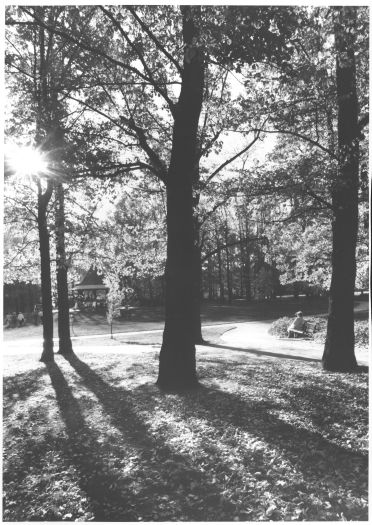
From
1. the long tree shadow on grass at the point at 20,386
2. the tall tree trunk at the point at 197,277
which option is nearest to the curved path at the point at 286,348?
the tall tree trunk at the point at 197,277

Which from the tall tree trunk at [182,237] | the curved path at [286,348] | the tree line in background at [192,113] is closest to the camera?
the tree line in background at [192,113]

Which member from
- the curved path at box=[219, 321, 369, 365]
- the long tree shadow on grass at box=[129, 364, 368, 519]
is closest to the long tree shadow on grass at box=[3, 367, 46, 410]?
the long tree shadow on grass at box=[129, 364, 368, 519]

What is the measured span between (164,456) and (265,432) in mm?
1452

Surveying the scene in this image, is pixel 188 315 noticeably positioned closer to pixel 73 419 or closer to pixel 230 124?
pixel 73 419

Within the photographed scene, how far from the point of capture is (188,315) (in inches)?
297

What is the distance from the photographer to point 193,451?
4.95 meters

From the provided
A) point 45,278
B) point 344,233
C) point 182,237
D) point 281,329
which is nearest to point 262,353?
point 344,233

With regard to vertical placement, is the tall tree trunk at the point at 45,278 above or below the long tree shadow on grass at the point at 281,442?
above

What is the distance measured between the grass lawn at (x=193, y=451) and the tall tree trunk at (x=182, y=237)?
637mm

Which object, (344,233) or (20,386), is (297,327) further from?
Result: (20,386)

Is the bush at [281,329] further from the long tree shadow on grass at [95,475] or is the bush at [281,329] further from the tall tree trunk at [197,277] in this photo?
the long tree shadow on grass at [95,475]

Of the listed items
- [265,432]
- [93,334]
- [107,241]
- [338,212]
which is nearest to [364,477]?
[265,432]

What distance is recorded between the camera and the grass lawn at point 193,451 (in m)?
3.92

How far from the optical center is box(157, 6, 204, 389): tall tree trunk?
7266 mm
